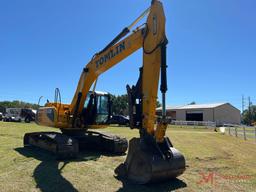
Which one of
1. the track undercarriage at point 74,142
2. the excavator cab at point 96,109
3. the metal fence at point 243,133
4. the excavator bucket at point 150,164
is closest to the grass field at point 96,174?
the excavator bucket at point 150,164

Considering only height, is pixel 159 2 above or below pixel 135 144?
above

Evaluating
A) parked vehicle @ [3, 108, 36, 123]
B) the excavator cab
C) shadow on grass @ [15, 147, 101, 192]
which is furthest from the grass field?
parked vehicle @ [3, 108, 36, 123]

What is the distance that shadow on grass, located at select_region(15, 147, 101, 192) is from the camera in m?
7.40

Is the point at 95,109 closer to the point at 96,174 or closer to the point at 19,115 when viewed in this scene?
the point at 96,174

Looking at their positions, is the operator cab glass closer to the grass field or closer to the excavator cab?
the excavator cab

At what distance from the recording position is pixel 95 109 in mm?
12875

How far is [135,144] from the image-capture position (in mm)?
8102

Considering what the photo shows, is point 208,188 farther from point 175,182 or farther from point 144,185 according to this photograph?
point 144,185

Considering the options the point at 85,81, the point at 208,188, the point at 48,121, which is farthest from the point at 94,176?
the point at 48,121

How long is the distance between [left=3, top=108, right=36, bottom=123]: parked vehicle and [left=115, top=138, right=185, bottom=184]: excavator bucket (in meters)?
38.8

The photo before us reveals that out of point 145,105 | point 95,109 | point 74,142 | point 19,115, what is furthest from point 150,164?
point 19,115

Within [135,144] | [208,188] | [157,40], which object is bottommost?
[208,188]

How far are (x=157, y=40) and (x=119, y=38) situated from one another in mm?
2437

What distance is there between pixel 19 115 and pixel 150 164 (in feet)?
145
